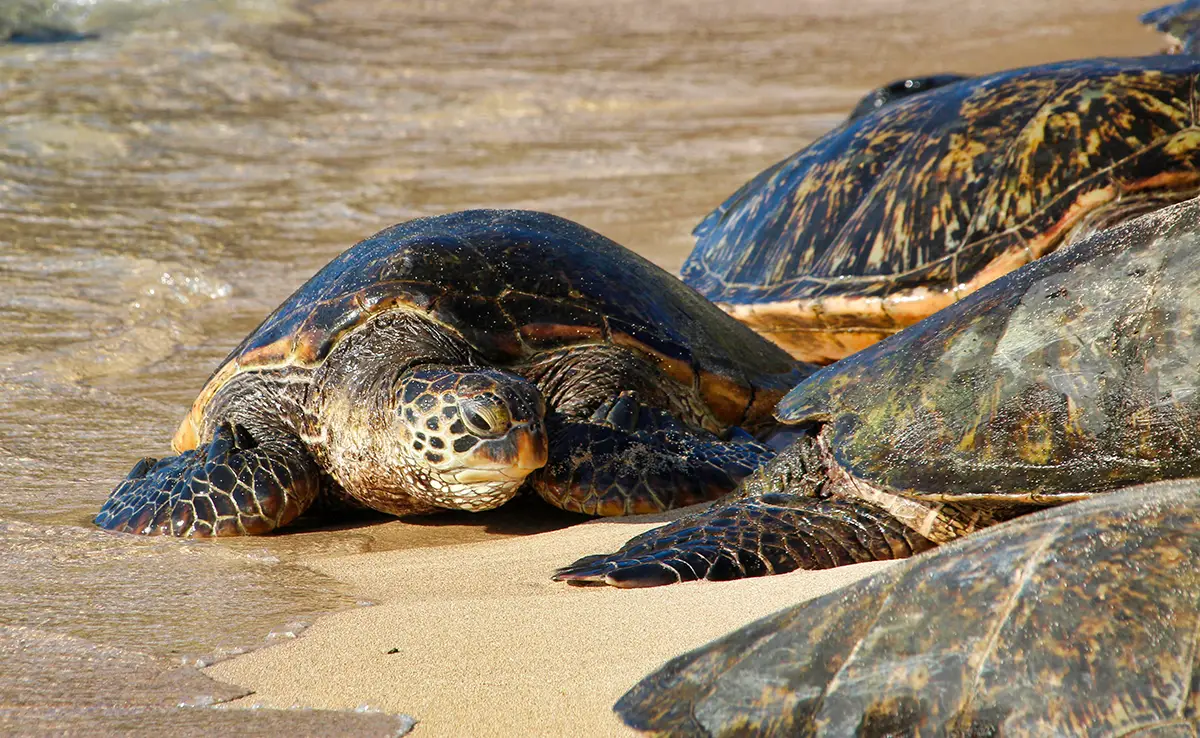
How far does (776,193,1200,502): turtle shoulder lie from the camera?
270 cm

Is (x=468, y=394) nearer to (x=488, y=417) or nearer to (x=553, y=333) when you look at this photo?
(x=488, y=417)

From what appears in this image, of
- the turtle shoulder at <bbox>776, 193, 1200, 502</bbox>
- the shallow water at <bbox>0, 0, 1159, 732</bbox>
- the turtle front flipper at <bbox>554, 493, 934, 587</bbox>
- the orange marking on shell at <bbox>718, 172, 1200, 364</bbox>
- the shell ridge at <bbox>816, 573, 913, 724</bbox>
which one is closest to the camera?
the shell ridge at <bbox>816, 573, 913, 724</bbox>

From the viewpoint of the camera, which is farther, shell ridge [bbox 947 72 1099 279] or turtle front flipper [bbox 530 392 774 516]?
shell ridge [bbox 947 72 1099 279]

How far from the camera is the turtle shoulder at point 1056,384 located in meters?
2.70

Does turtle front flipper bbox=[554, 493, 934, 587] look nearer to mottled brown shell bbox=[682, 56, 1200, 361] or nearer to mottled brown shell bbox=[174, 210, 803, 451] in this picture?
mottled brown shell bbox=[174, 210, 803, 451]

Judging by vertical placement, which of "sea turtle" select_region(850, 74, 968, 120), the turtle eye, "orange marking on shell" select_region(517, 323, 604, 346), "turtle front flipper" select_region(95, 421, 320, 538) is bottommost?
"turtle front flipper" select_region(95, 421, 320, 538)

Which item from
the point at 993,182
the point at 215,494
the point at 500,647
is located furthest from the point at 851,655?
the point at 993,182

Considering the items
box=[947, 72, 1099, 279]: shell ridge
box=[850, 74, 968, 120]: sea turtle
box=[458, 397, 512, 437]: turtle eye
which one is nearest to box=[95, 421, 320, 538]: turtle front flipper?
box=[458, 397, 512, 437]: turtle eye

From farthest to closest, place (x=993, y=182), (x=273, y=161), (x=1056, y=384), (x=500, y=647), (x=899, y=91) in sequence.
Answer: (x=273, y=161), (x=899, y=91), (x=993, y=182), (x=1056, y=384), (x=500, y=647)

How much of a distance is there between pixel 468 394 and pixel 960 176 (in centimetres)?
280

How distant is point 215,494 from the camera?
3910mm

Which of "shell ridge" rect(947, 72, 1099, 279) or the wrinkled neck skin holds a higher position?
"shell ridge" rect(947, 72, 1099, 279)

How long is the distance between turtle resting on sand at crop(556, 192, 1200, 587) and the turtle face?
0.64 m

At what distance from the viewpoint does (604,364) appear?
14.5 feet
